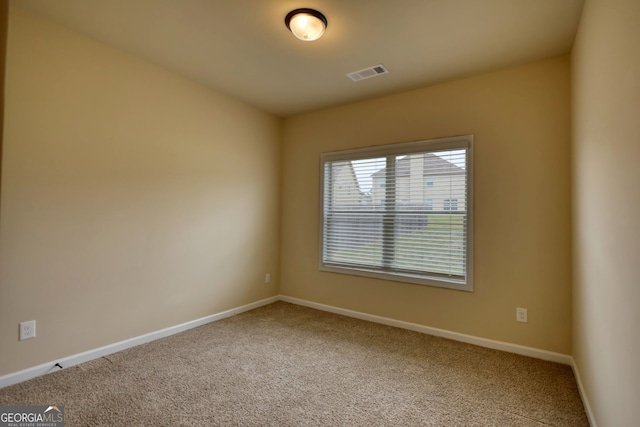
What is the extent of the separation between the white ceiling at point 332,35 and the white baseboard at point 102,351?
2580 mm

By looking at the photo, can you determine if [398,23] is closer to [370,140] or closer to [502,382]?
[370,140]

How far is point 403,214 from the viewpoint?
348cm

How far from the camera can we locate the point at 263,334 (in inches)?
126

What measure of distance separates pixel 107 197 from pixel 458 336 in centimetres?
348

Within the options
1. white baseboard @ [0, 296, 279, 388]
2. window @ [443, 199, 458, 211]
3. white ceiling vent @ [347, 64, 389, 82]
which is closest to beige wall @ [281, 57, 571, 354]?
window @ [443, 199, 458, 211]

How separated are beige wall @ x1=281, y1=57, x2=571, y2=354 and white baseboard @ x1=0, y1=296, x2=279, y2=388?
5.81 ft

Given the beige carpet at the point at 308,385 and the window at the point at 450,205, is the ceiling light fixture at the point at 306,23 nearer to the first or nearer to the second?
the window at the point at 450,205

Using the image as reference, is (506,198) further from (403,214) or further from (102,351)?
(102,351)

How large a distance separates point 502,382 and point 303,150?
10.8 feet

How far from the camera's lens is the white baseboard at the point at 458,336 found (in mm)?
2661

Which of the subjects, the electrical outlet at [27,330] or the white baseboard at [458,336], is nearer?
the electrical outlet at [27,330]

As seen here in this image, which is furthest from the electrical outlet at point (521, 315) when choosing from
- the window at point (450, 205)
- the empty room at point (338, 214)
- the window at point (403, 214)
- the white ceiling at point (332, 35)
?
the white ceiling at point (332, 35)

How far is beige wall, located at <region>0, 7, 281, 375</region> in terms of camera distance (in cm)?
223

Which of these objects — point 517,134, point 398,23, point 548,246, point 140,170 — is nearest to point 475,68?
point 517,134
